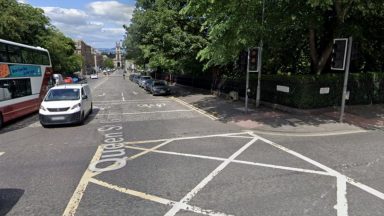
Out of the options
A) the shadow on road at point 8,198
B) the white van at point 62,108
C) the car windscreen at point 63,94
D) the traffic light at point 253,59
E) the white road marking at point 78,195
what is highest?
the traffic light at point 253,59

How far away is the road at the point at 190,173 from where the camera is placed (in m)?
5.00

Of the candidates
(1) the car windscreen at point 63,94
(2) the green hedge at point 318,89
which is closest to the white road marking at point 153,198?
(1) the car windscreen at point 63,94

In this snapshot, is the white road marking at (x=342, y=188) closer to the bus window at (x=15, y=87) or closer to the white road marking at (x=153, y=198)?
the white road marking at (x=153, y=198)

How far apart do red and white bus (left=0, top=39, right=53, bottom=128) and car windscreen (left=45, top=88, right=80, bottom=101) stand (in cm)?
179

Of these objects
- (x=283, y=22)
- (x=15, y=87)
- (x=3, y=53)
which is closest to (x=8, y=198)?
(x=3, y=53)

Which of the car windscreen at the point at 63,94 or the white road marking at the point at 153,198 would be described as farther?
the car windscreen at the point at 63,94

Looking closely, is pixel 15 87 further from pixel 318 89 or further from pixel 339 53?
pixel 318 89

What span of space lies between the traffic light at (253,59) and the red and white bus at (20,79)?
11.1 meters

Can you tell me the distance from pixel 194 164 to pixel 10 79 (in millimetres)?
10569

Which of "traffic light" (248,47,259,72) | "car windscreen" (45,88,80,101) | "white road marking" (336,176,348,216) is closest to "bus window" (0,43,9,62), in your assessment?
"car windscreen" (45,88,80,101)

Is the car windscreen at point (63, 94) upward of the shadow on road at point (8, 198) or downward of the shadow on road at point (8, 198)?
upward

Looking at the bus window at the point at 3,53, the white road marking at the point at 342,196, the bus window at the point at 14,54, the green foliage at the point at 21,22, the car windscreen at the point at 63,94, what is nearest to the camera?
the white road marking at the point at 342,196

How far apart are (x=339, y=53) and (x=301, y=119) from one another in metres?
3.01

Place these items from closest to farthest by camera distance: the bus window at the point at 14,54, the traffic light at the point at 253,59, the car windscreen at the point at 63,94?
the car windscreen at the point at 63,94 → the bus window at the point at 14,54 → the traffic light at the point at 253,59
